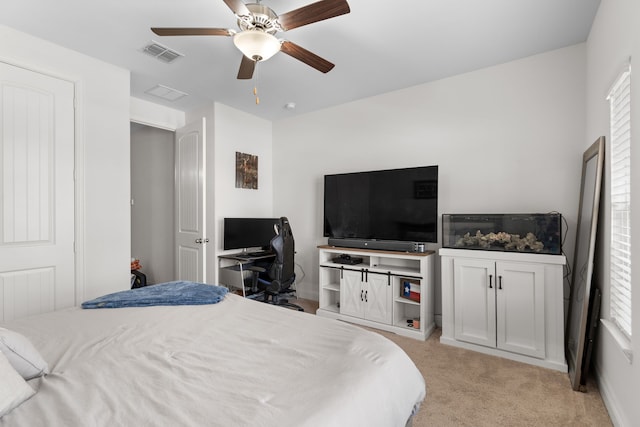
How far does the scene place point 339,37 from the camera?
8.21ft

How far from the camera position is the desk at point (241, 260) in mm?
3756

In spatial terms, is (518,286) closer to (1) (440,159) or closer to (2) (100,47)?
(1) (440,159)

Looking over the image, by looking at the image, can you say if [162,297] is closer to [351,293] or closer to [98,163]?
[98,163]

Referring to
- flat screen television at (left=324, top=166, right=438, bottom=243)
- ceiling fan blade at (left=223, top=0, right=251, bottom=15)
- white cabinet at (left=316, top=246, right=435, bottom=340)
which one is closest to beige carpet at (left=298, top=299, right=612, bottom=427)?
white cabinet at (left=316, top=246, right=435, bottom=340)

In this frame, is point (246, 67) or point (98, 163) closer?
point (246, 67)

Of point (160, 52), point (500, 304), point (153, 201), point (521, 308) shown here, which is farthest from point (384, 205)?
point (153, 201)

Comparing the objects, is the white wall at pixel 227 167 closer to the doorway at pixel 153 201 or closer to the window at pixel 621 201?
the doorway at pixel 153 201

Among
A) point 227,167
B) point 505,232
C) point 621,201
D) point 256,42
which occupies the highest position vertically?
point 256,42

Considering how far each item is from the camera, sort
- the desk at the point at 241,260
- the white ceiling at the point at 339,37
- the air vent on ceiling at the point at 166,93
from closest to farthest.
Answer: the white ceiling at the point at 339,37
the air vent on ceiling at the point at 166,93
the desk at the point at 241,260

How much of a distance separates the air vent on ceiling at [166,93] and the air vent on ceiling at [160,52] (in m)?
0.66

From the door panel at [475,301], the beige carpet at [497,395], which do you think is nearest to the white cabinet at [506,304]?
the door panel at [475,301]

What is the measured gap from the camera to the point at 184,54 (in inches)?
109

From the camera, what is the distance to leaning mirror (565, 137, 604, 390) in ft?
6.92

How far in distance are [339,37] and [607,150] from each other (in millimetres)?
2059
